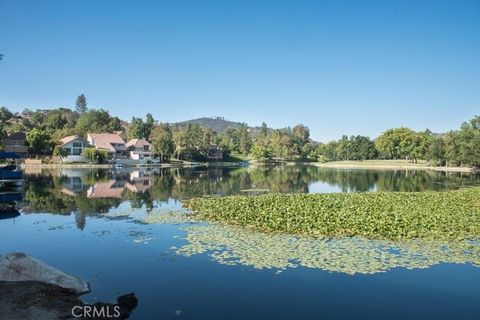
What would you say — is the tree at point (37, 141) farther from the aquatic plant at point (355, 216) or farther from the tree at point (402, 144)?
the tree at point (402, 144)

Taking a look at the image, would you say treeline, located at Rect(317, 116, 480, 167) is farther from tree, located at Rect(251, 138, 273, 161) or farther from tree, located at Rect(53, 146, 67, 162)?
tree, located at Rect(53, 146, 67, 162)

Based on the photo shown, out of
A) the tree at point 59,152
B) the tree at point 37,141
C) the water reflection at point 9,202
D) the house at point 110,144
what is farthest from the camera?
the house at point 110,144

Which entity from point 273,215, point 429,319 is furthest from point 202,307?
point 273,215

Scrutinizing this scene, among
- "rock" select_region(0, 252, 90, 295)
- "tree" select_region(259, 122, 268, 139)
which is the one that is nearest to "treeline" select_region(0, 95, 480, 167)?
"tree" select_region(259, 122, 268, 139)

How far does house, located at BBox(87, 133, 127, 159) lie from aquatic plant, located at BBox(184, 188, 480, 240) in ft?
259

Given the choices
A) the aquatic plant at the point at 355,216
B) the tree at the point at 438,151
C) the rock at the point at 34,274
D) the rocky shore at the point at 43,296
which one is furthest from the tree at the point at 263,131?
the rocky shore at the point at 43,296

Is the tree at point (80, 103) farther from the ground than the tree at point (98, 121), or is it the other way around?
the tree at point (80, 103)

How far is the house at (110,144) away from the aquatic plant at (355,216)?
78943 millimetres

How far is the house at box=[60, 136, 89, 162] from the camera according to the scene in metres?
87.5

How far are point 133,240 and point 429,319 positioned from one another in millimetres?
11261

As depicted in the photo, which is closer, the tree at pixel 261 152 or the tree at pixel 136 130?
the tree at pixel 136 130

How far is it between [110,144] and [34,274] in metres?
95.4

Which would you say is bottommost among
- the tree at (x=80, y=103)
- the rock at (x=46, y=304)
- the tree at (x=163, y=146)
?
the rock at (x=46, y=304)

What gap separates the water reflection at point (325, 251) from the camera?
41.1 feet
